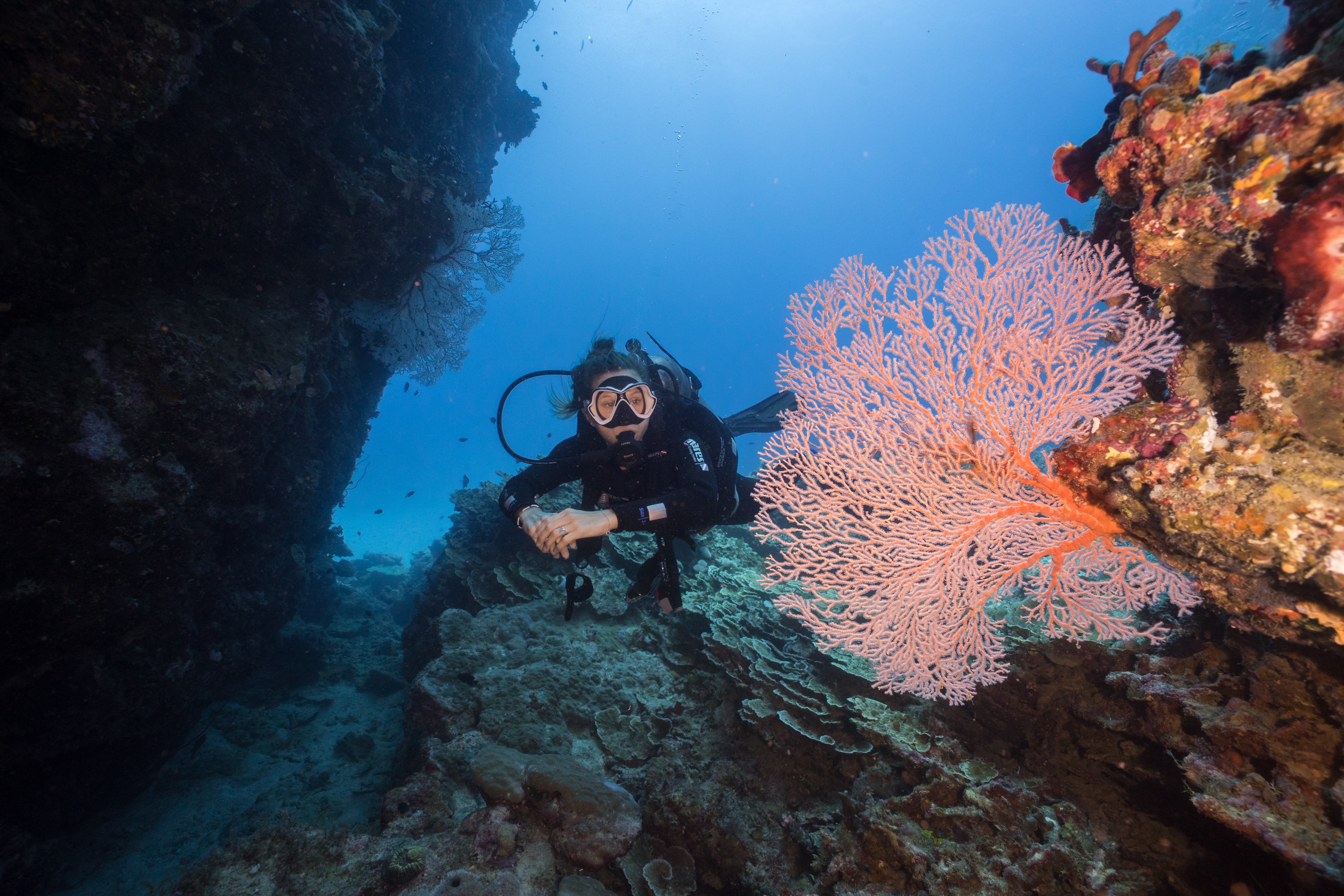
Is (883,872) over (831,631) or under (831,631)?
under

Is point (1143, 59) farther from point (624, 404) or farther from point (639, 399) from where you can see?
point (624, 404)

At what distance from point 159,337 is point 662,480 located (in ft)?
17.0

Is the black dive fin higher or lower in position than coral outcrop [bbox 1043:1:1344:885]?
higher

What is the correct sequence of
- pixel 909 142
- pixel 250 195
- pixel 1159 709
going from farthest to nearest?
pixel 909 142
pixel 250 195
pixel 1159 709

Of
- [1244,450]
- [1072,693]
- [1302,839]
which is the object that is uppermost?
[1244,450]

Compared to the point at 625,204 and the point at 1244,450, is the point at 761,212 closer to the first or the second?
the point at 625,204

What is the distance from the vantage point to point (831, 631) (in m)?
3.38

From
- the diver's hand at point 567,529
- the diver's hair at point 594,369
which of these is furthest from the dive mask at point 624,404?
the diver's hand at point 567,529

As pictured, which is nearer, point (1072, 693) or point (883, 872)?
point (883, 872)

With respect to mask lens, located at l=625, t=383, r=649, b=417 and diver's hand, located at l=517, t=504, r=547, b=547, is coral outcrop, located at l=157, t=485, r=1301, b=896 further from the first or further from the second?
mask lens, located at l=625, t=383, r=649, b=417

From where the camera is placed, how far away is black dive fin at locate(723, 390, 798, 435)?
26.8ft

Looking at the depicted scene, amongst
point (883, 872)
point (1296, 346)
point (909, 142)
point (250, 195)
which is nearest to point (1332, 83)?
point (1296, 346)

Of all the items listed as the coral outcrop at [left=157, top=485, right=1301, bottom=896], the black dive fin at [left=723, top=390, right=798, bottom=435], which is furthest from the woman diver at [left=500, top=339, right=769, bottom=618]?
the black dive fin at [left=723, top=390, right=798, bottom=435]

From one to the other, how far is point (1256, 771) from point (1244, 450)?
169 cm
